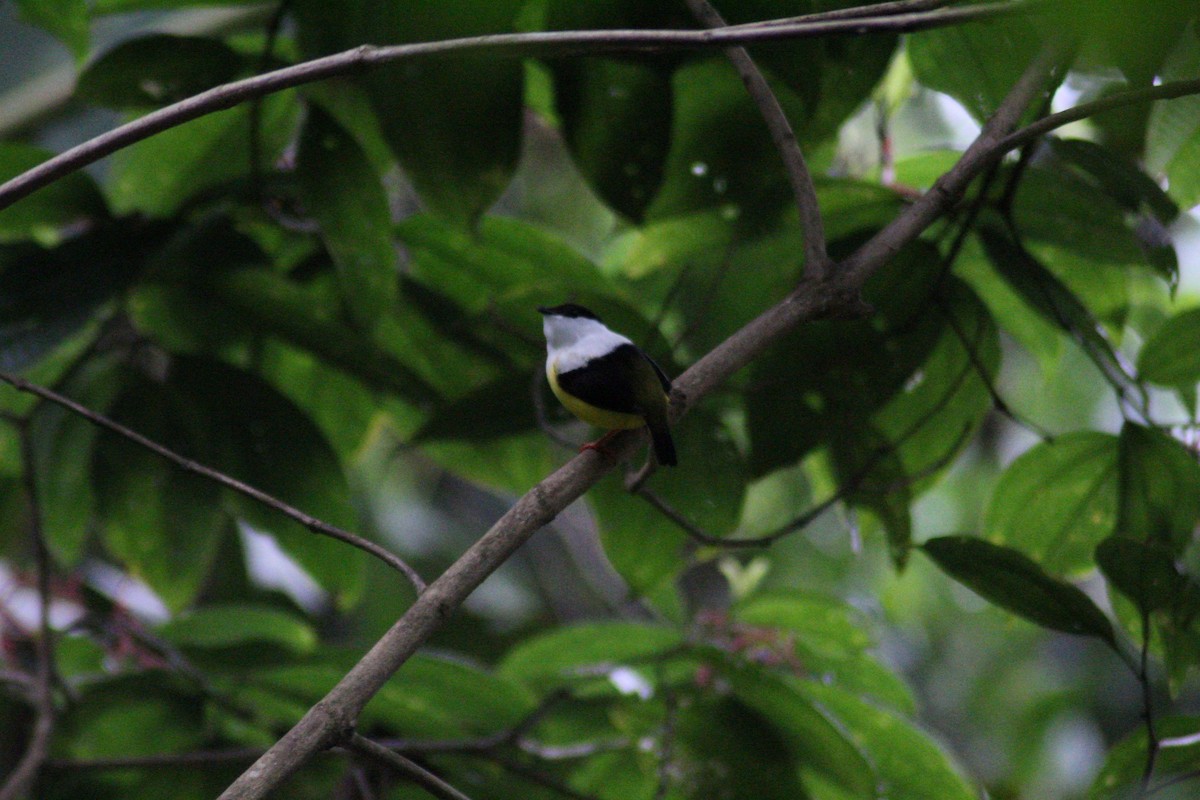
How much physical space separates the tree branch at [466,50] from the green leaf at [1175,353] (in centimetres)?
93

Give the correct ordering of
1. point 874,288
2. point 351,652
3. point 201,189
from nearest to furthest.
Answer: point 874,288, point 351,652, point 201,189

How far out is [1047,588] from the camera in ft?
4.92

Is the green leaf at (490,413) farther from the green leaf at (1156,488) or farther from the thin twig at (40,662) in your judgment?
the green leaf at (1156,488)

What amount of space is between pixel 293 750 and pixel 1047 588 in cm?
100

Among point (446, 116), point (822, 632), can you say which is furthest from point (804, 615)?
point (446, 116)

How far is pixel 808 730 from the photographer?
1.83 meters

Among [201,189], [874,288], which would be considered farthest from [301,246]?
[874,288]

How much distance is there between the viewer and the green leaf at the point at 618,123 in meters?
1.93

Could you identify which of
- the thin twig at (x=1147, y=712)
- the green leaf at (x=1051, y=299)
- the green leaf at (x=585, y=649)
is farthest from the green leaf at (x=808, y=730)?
the green leaf at (x=1051, y=299)

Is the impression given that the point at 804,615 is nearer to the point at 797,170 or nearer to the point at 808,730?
the point at 808,730

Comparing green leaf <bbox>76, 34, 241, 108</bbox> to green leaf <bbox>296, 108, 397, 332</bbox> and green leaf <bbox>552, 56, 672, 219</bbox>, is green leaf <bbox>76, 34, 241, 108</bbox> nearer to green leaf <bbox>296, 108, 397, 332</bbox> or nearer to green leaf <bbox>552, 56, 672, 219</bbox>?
green leaf <bbox>296, 108, 397, 332</bbox>

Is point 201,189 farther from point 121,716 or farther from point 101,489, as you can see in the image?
point 121,716

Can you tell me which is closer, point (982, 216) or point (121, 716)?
point (982, 216)

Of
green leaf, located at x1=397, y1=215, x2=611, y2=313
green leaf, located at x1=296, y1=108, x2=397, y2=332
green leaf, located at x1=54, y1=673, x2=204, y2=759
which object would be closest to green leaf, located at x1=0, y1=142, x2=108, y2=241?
green leaf, located at x1=296, y1=108, x2=397, y2=332
